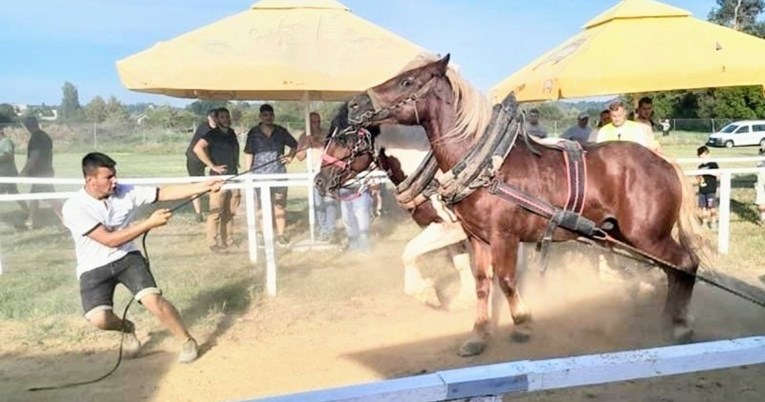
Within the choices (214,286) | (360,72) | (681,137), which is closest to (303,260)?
(214,286)

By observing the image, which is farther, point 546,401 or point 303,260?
point 303,260

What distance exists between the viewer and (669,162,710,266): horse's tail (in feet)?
15.7

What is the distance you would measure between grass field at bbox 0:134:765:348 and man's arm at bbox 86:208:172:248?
1307mm

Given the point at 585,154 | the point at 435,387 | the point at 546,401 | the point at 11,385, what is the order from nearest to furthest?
Result: the point at 435,387 < the point at 546,401 < the point at 11,385 < the point at 585,154

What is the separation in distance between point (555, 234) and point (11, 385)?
3.72 m

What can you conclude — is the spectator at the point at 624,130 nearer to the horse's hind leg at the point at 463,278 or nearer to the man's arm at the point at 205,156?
the horse's hind leg at the point at 463,278

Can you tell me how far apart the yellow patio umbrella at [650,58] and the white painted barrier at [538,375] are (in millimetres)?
6243

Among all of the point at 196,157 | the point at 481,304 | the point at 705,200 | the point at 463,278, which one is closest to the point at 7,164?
the point at 196,157

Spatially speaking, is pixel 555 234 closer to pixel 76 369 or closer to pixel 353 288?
pixel 353 288

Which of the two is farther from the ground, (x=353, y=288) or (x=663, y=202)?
(x=663, y=202)

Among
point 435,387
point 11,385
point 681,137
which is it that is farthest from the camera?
point 681,137

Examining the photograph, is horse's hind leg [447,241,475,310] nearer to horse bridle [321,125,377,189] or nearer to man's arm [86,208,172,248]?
horse bridle [321,125,377,189]

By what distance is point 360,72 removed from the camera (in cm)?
711

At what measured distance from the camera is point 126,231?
4195mm
